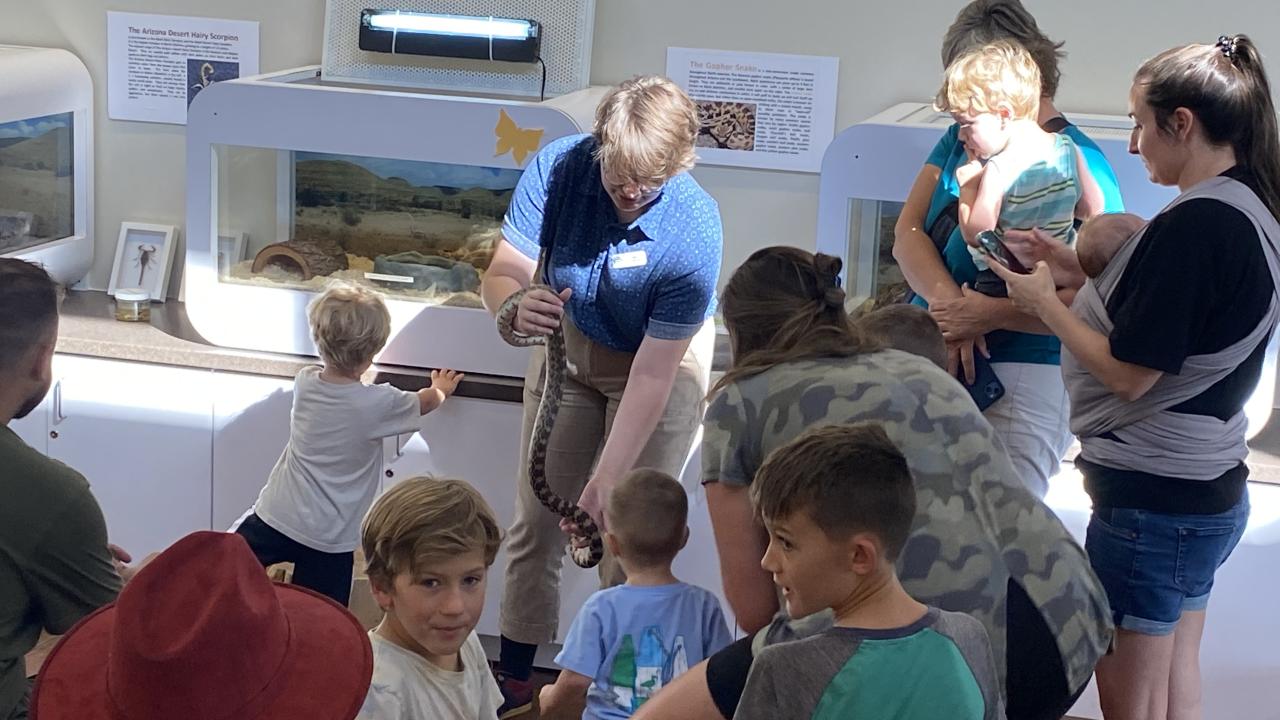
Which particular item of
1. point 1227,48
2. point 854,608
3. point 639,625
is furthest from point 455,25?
point 854,608

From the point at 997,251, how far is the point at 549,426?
0.99 m

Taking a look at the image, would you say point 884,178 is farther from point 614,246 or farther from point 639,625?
point 639,625

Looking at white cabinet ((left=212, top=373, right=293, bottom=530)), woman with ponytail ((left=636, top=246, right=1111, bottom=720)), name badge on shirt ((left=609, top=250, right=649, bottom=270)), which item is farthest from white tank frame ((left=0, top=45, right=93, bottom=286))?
woman with ponytail ((left=636, top=246, right=1111, bottom=720))

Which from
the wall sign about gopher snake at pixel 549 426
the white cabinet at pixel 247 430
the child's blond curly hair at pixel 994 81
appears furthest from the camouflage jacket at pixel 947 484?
the white cabinet at pixel 247 430

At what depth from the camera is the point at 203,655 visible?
1429mm

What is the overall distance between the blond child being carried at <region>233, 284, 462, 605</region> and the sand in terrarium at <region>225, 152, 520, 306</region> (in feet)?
0.94

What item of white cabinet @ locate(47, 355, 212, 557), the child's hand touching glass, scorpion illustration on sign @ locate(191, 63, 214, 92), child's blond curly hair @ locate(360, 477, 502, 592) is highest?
scorpion illustration on sign @ locate(191, 63, 214, 92)

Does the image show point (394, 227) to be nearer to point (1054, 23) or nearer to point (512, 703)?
point (512, 703)

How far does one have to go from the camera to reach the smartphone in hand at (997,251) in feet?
8.36

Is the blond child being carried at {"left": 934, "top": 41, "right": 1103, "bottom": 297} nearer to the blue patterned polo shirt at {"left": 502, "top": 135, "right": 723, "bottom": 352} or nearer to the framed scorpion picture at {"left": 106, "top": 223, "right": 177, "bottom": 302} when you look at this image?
the blue patterned polo shirt at {"left": 502, "top": 135, "right": 723, "bottom": 352}

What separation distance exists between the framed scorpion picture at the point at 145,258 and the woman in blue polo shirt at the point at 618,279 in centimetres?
155

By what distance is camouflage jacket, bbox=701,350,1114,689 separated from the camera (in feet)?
6.01

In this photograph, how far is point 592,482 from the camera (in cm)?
283

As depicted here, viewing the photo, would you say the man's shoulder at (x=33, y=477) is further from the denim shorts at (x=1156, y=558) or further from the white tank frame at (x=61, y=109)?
the white tank frame at (x=61, y=109)
